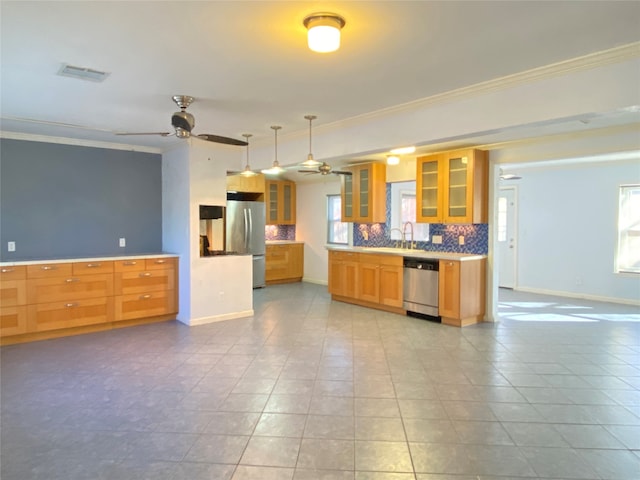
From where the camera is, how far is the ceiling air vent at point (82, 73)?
9.37ft

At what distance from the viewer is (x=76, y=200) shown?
5.31 meters

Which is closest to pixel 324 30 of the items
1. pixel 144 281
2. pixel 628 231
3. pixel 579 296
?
pixel 144 281

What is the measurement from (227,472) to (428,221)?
4.66 m

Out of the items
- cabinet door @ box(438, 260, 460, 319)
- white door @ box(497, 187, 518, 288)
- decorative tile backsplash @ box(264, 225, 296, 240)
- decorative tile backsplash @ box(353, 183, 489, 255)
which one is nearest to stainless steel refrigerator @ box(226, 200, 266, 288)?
decorative tile backsplash @ box(264, 225, 296, 240)

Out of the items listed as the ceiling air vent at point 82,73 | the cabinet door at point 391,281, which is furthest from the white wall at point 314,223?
the ceiling air vent at point 82,73

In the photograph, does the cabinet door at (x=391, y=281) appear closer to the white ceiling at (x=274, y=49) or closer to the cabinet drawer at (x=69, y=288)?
the white ceiling at (x=274, y=49)

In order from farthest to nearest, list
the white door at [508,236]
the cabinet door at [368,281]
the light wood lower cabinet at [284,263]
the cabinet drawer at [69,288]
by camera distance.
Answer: the light wood lower cabinet at [284,263], the white door at [508,236], the cabinet door at [368,281], the cabinet drawer at [69,288]

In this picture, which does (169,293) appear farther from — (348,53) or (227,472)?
(348,53)

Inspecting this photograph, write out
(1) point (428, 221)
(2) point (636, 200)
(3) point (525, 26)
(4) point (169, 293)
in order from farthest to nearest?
1. (2) point (636, 200)
2. (1) point (428, 221)
3. (4) point (169, 293)
4. (3) point (525, 26)

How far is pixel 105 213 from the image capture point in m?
5.55

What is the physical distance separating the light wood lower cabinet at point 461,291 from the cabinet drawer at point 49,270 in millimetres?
4692

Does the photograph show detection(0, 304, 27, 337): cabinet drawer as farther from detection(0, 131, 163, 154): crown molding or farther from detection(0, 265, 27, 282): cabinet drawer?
detection(0, 131, 163, 154): crown molding

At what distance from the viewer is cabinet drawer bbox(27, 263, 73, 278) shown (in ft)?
15.0

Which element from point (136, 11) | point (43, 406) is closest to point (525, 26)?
point (136, 11)
